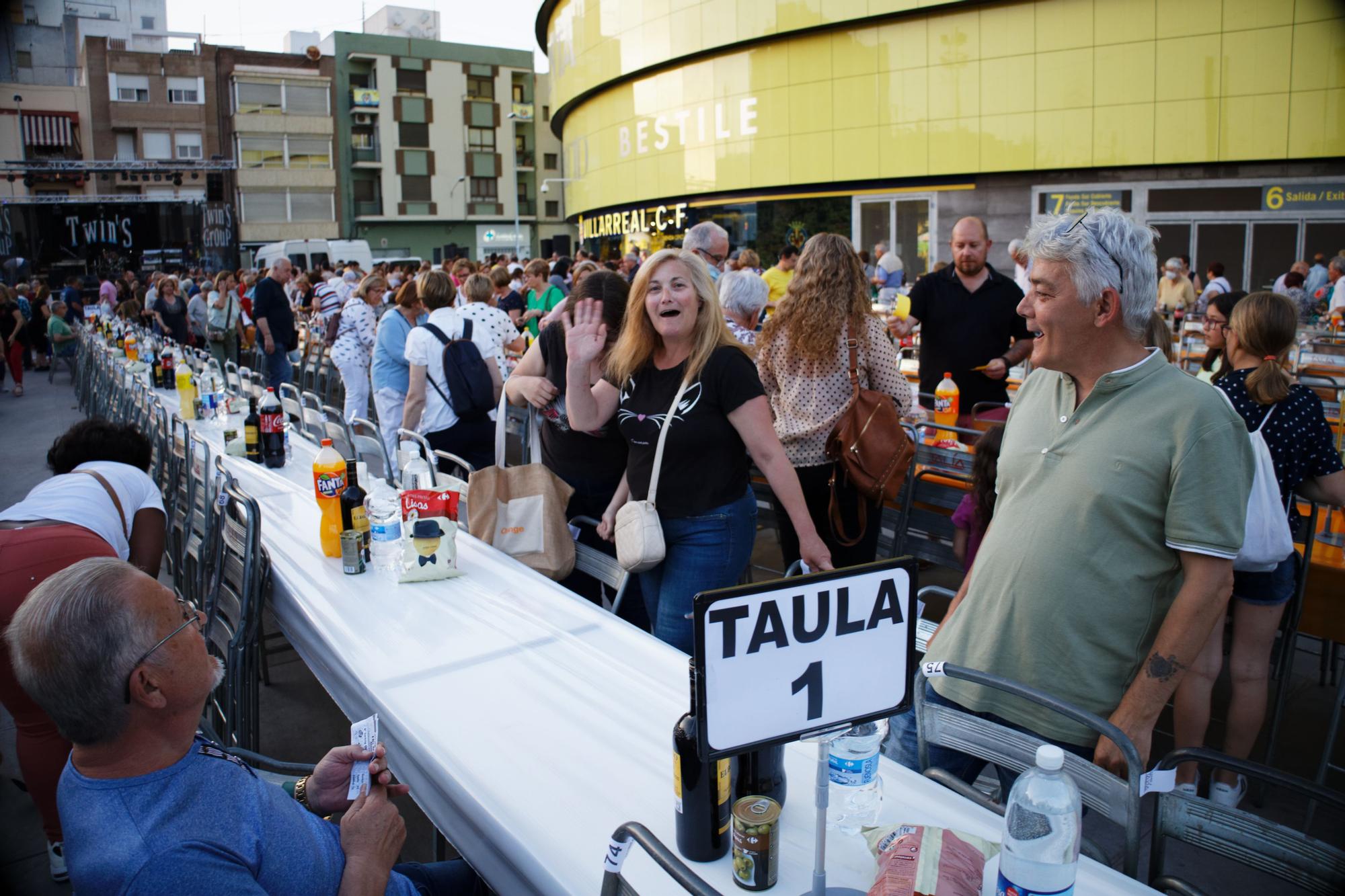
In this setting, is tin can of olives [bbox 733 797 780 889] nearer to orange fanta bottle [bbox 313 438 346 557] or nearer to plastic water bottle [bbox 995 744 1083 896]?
plastic water bottle [bbox 995 744 1083 896]

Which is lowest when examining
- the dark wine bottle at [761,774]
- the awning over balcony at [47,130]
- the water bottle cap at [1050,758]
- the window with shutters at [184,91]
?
the dark wine bottle at [761,774]

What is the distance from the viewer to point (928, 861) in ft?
4.95

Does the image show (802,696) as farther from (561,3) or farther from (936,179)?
(561,3)

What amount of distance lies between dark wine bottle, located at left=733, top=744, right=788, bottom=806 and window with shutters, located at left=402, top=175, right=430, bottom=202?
5539cm

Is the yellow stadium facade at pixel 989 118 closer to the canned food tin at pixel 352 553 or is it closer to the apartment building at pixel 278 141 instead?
the canned food tin at pixel 352 553

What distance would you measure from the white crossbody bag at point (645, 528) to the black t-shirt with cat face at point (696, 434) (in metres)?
0.02

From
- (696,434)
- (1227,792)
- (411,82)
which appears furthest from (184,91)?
(1227,792)

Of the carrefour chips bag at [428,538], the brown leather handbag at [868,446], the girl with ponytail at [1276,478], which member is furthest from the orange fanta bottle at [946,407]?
the carrefour chips bag at [428,538]

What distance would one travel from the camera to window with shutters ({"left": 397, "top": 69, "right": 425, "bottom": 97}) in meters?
53.1

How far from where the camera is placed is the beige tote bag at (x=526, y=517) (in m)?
3.57

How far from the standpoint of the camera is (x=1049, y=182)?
1902cm

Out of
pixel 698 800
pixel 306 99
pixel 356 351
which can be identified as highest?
pixel 306 99

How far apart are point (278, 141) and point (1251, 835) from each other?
54599 millimetres

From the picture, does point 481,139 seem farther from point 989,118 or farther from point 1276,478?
point 1276,478
